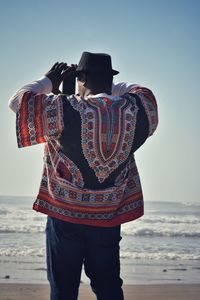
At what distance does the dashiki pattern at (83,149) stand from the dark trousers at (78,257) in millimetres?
51

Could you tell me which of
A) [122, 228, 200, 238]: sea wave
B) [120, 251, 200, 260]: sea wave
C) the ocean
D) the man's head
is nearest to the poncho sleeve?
the man's head

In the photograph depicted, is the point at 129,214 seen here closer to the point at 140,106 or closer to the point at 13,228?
the point at 140,106

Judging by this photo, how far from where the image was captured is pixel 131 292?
240 inches

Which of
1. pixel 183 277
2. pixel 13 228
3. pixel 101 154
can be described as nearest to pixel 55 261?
pixel 101 154

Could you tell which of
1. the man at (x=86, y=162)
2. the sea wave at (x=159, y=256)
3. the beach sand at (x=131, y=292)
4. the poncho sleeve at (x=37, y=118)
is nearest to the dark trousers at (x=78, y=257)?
the man at (x=86, y=162)

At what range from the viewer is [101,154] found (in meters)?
2.85

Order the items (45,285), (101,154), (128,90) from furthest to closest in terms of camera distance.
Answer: (45,285) → (128,90) → (101,154)

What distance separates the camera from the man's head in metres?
2.89

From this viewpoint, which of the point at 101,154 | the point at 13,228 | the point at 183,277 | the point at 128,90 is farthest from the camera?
the point at 13,228

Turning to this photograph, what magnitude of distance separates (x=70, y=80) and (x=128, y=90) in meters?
0.28

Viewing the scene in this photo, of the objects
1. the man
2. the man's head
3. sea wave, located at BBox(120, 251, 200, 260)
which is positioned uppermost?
the man's head

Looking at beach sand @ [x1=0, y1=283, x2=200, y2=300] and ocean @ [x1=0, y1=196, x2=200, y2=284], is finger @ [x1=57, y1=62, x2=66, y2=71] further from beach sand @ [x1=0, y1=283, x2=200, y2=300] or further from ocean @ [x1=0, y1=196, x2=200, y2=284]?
ocean @ [x1=0, y1=196, x2=200, y2=284]

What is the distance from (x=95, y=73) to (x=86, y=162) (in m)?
0.40

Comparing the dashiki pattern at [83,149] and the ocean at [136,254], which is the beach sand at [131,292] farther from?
the dashiki pattern at [83,149]
